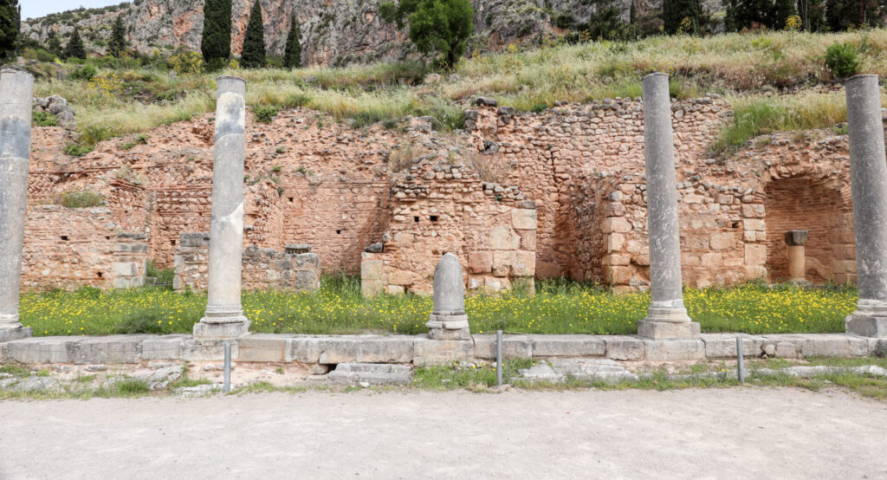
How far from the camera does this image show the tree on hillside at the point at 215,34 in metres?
33.8

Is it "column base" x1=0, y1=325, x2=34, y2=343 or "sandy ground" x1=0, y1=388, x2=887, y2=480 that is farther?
"column base" x1=0, y1=325, x2=34, y2=343

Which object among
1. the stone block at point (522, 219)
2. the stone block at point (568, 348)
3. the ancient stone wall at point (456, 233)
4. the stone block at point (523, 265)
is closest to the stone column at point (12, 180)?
the ancient stone wall at point (456, 233)

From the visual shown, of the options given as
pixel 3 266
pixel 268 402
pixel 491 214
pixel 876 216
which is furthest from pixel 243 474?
pixel 876 216

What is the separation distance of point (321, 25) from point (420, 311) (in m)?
46.6

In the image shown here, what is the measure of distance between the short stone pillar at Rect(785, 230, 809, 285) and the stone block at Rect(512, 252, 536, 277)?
25.4 feet

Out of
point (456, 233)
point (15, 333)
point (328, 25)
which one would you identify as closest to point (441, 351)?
point (456, 233)

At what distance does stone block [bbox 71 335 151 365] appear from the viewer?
6.32 metres

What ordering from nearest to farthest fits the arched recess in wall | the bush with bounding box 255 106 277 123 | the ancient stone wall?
1. the ancient stone wall
2. the arched recess in wall
3. the bush with bounding box 255 106 277 123

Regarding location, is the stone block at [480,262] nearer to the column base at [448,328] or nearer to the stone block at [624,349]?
the column base at [448,328]

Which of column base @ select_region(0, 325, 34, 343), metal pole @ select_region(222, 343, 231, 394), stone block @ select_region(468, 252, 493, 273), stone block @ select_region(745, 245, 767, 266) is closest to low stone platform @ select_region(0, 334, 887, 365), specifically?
column base @ select_region(0, 325, 34, 343)

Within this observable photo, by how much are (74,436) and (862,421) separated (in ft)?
26.0

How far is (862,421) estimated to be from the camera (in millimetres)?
4531

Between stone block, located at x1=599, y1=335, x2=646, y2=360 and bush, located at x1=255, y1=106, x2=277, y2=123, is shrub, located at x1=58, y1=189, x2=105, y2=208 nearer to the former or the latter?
bush, located at x1=255, y1=106, x2=277, y2=123

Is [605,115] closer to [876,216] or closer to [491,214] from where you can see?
[491,214]
